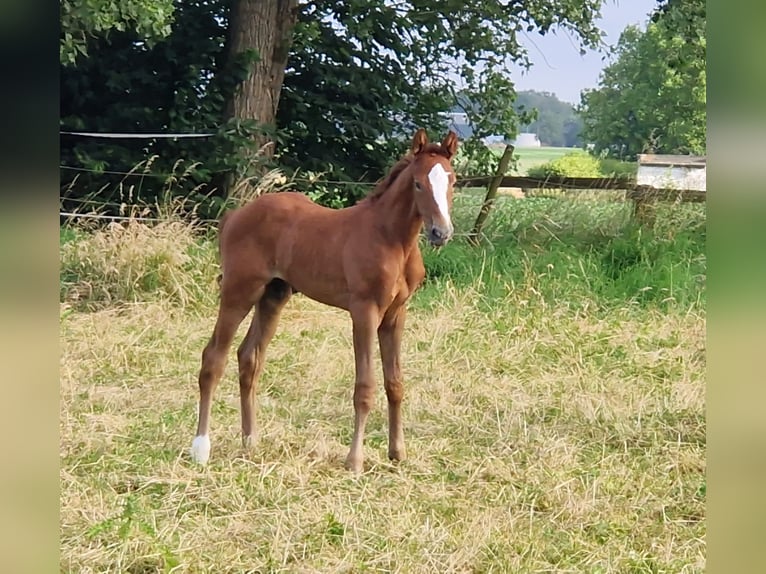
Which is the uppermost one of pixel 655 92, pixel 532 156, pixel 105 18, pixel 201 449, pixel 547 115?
pixel 105 18

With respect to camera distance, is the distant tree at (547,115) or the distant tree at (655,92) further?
the distant tree at (655,92)

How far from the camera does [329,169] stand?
160 inches

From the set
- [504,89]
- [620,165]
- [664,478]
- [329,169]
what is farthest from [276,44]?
[664,478]

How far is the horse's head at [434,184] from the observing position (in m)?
2.64

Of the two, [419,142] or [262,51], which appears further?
[262,51]

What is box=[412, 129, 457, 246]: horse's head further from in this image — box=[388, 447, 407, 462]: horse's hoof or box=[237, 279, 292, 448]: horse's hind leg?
box=[388, 447, 407, 462]: horse's hoof

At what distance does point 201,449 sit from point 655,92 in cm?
320

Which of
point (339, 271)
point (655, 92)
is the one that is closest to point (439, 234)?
point (339, 271)

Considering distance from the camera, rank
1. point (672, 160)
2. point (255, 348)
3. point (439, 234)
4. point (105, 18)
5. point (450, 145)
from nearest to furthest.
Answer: point (439, 234) → point (450, 145) → point (255, 348) → point (105, 18) → point (672, 160)

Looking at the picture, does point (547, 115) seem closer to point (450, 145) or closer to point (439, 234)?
point (450, 145)

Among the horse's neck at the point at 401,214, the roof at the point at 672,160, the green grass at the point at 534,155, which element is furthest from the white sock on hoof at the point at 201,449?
the roof at the point at 672,160

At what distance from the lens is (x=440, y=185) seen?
2668 millimetres

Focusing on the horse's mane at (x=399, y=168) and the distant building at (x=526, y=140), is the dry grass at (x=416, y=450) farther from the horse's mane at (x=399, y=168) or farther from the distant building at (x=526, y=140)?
the horse's mane at (x=399, y=168)

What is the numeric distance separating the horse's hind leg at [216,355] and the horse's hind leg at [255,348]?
82 mm
